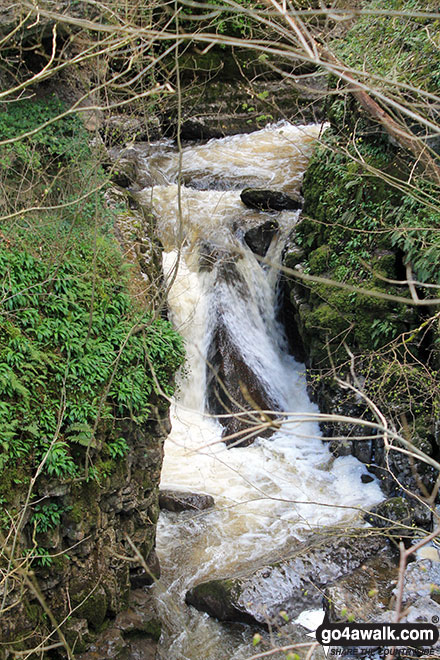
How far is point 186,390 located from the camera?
9875mm

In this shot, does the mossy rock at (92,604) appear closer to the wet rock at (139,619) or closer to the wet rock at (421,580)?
the wet rock at (139,619)

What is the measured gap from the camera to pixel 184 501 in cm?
774

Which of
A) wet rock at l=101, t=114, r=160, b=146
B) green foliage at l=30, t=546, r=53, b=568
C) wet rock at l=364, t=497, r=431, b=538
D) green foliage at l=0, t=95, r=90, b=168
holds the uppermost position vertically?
green foliage at l=0, t=95, r=90, b=168

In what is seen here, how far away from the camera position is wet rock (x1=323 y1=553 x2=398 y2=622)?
226 inches

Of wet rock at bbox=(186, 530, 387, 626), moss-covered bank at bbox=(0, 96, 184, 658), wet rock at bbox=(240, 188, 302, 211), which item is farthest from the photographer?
wet rock at bbox=(240, 188, 302, 211)

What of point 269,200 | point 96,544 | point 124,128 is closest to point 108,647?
point 96,544

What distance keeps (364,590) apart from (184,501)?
104 inches

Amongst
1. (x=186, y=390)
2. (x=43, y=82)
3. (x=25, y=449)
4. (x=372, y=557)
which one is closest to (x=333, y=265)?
(x=186, y=390)

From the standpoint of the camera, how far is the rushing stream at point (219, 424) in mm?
6805

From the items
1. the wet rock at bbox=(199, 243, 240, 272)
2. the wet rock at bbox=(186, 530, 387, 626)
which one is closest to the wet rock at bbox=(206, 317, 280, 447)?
the wet rock at bbox=(199, 243, 240, 272)

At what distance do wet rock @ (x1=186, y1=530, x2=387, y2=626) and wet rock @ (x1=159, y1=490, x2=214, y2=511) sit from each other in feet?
4.71

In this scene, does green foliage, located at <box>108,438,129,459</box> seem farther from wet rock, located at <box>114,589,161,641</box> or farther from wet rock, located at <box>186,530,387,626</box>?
wet rock, located at <box>186,530,387,626</box>

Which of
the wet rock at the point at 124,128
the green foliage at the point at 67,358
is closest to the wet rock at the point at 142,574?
the green foliage at the point at 67,358

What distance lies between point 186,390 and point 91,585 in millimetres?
4610
